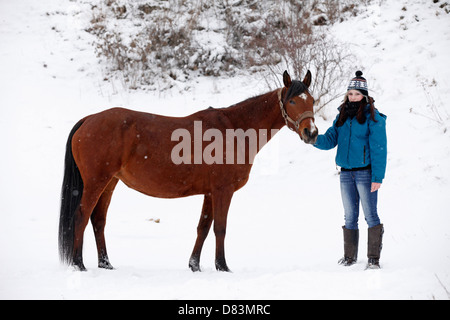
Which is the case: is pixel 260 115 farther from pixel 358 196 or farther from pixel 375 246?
pixel 375 246

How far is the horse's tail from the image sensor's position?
12.8ft

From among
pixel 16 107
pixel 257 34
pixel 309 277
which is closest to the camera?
pixel 309 277

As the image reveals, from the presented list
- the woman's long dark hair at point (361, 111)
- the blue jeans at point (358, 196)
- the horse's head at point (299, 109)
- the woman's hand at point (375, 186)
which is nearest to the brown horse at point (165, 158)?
the horse's head at point (299, 109)

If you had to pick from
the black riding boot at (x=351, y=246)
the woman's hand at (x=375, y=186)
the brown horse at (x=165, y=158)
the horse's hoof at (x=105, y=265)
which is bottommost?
the horse's hoof at (x=105, y=265)

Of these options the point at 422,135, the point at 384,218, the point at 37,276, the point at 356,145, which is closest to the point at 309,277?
the point at 356,145

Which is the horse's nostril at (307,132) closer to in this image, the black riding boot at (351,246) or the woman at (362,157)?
the woman at (362,157)

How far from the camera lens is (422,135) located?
7.50 m

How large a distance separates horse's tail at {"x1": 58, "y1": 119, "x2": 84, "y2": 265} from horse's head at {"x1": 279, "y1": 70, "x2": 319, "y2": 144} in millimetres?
2335

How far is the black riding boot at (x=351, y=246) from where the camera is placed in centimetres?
405

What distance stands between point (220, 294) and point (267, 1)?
13.6 metres

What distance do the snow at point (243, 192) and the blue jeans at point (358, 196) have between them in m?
0.53

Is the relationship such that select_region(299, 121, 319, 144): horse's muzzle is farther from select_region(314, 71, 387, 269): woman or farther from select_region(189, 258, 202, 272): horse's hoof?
select_region(189, 258, 202, 272): horse's hoof

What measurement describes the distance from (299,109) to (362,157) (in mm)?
818
